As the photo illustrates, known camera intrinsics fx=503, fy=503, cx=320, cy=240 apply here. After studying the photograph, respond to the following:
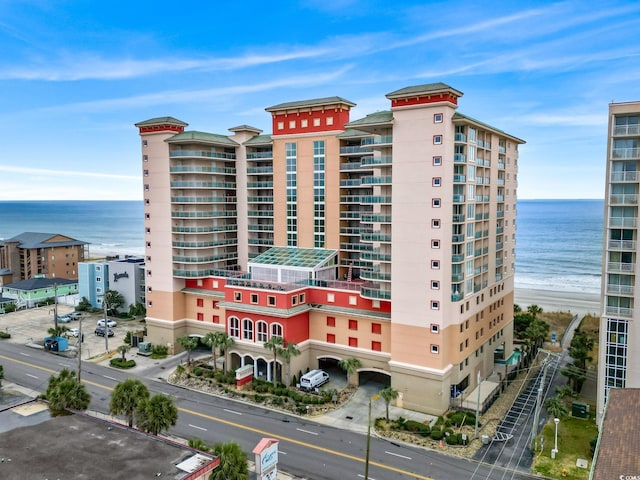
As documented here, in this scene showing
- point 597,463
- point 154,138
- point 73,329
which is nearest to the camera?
point 597,463

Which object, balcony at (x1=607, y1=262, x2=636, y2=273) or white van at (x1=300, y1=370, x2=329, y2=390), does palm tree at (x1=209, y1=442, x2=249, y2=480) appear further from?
balcony at (x1=607, y1=262, x2=636, y2=273)

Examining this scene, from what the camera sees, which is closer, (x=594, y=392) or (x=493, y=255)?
(x=594, y=392)

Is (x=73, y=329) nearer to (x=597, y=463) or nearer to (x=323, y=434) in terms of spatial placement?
(x=323, y=434)

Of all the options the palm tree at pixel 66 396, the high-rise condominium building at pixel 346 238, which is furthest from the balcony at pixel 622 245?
the palm tree at pixel 66 396

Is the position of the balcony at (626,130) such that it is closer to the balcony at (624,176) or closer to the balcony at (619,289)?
the balcony at (624,176)

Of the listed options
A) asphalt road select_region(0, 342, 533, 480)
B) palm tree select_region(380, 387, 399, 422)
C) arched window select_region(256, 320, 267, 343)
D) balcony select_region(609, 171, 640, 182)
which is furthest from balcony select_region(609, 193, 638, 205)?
arched window select_region(256, 320, 267, 343)

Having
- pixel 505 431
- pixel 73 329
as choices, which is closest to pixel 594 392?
pixel 505 431

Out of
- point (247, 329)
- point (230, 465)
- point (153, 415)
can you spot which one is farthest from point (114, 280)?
point (230, 465)
